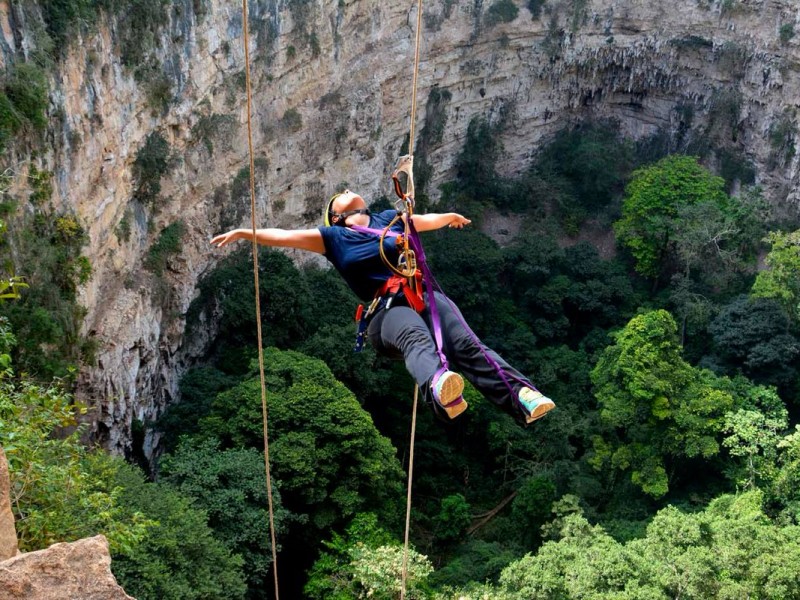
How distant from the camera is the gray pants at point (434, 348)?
651 cm

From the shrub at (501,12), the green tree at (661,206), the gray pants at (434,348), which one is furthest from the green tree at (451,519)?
the shrub at (501,12)

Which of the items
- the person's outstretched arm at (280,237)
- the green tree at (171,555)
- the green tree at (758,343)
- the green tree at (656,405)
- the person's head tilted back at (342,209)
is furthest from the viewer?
the green tree at (758,343)

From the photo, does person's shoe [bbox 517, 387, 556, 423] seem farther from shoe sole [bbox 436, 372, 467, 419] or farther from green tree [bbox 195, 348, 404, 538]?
green tree [bbox 195, 348, 404, 538]

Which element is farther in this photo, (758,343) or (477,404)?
(477,404)

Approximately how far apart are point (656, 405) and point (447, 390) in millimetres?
15825

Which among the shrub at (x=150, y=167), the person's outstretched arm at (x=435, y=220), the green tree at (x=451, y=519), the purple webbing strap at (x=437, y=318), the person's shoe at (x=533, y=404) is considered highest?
the person's outstretched arm at (x=435, y=220)

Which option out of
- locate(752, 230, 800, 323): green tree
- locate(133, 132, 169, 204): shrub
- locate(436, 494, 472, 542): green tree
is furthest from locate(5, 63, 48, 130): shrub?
locate(752, 230, 800, 323): green tree

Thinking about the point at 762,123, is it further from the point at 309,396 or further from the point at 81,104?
the point at 81,104

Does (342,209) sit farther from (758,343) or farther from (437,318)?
(758,343)

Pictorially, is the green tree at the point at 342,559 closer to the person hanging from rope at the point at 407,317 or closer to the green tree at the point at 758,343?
the person hanging from rope at the point at 407,317

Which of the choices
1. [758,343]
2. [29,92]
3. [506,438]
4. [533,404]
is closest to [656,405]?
[506,438]

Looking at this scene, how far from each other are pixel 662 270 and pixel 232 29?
15133 mm

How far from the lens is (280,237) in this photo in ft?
23.3

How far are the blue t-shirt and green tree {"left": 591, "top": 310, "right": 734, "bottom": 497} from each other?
1431cm
